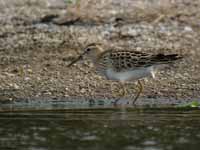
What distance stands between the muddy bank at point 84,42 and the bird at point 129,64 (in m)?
0.36

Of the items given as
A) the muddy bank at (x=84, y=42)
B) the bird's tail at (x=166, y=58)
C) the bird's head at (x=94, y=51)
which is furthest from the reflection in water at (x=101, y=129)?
the bird's head at (x=94, y=51)

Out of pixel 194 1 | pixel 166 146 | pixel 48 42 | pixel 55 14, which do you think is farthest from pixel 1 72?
pixel 194 1

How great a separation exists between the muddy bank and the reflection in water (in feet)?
4.80

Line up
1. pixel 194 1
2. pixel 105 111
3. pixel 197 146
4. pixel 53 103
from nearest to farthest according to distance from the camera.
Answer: pixel 197 146 < pixel 105 111 < pixel 53 103 < pixel 194 1

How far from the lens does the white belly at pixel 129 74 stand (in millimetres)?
13086

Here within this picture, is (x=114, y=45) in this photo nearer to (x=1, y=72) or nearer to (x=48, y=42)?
(x=48, y=42)

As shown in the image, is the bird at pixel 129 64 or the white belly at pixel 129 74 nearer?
the bird at pixel 129 64

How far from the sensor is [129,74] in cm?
1324

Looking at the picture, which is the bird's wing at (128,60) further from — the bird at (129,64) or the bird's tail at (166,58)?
the bird's tail at (166,58)

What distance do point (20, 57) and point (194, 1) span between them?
225 inches

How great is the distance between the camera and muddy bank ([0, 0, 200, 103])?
1375 cm

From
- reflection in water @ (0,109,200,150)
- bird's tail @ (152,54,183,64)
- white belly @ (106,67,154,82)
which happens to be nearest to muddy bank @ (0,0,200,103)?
white belly @ (106,67,154,82)

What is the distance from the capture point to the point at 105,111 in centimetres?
1215

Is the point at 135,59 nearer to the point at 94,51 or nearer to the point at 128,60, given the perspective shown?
the point at 128,60
